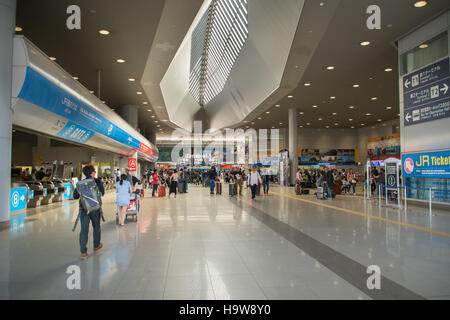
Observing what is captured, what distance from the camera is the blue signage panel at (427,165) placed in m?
10.4

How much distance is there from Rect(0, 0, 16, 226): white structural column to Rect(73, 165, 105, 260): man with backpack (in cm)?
318

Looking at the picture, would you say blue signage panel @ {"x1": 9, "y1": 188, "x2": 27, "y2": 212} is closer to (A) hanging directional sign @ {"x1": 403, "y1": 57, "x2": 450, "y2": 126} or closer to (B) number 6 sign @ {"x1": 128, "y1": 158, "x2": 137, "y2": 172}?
(B) number 6 sign @ {"x1": 128, "y1": 158, "x2": 137, "y2": 172}

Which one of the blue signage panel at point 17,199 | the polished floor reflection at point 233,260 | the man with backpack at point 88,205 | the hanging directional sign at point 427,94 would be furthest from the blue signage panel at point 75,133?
the hanging directional sign at point 427,94

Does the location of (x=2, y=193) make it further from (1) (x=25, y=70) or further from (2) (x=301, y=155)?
(2) (x=301, y=155)

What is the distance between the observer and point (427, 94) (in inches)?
432

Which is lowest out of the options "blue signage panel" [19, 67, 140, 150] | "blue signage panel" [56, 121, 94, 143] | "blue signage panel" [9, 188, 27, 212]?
"blue signage panel" [9, 188, 27, 212]

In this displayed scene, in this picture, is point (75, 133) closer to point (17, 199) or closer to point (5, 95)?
point (17, 199)

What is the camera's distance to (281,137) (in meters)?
39.6

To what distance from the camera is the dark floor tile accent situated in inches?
139

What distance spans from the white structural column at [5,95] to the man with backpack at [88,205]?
318 centimetres

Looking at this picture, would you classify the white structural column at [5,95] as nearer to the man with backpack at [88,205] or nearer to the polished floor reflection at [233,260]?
the polished floor reflection at [233,260]

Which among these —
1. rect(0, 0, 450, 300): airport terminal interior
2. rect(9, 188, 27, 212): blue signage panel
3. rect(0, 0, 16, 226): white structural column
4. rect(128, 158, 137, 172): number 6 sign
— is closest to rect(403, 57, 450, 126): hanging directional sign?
rect(0, 0, 450, 300): airport terminal interior
